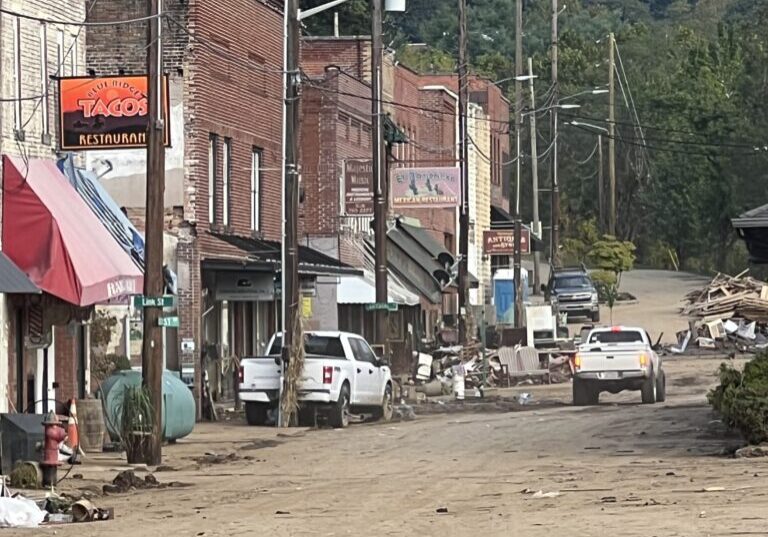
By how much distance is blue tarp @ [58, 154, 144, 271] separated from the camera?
1156 inches

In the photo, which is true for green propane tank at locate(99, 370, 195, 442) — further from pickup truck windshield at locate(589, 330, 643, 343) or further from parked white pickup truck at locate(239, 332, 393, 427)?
pickup truck windshield at locate(589, 330, 643, 343)

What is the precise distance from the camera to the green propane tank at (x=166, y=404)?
2792 cm

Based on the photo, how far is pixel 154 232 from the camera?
978 inches

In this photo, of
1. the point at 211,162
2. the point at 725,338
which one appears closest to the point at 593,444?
the point at 211,162

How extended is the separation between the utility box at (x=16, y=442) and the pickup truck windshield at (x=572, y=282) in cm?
5156

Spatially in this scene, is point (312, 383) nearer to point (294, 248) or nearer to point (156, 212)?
point (294, 248)

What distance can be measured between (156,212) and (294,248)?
36.7 ft

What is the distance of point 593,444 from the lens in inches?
1098

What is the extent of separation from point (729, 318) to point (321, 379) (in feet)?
104

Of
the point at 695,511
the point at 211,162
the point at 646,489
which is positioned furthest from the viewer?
the point at 211,162

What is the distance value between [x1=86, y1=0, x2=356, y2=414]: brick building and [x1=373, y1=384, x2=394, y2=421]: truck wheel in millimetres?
4084

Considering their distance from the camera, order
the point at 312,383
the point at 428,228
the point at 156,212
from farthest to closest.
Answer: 1. the point at 428,228
2. the point at 312,383
3. the point at 156,212

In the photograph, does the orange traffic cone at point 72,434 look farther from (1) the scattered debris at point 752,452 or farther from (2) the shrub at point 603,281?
(2) the shrub at point 603,281

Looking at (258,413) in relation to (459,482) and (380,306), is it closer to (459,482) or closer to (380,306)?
(380,306)
